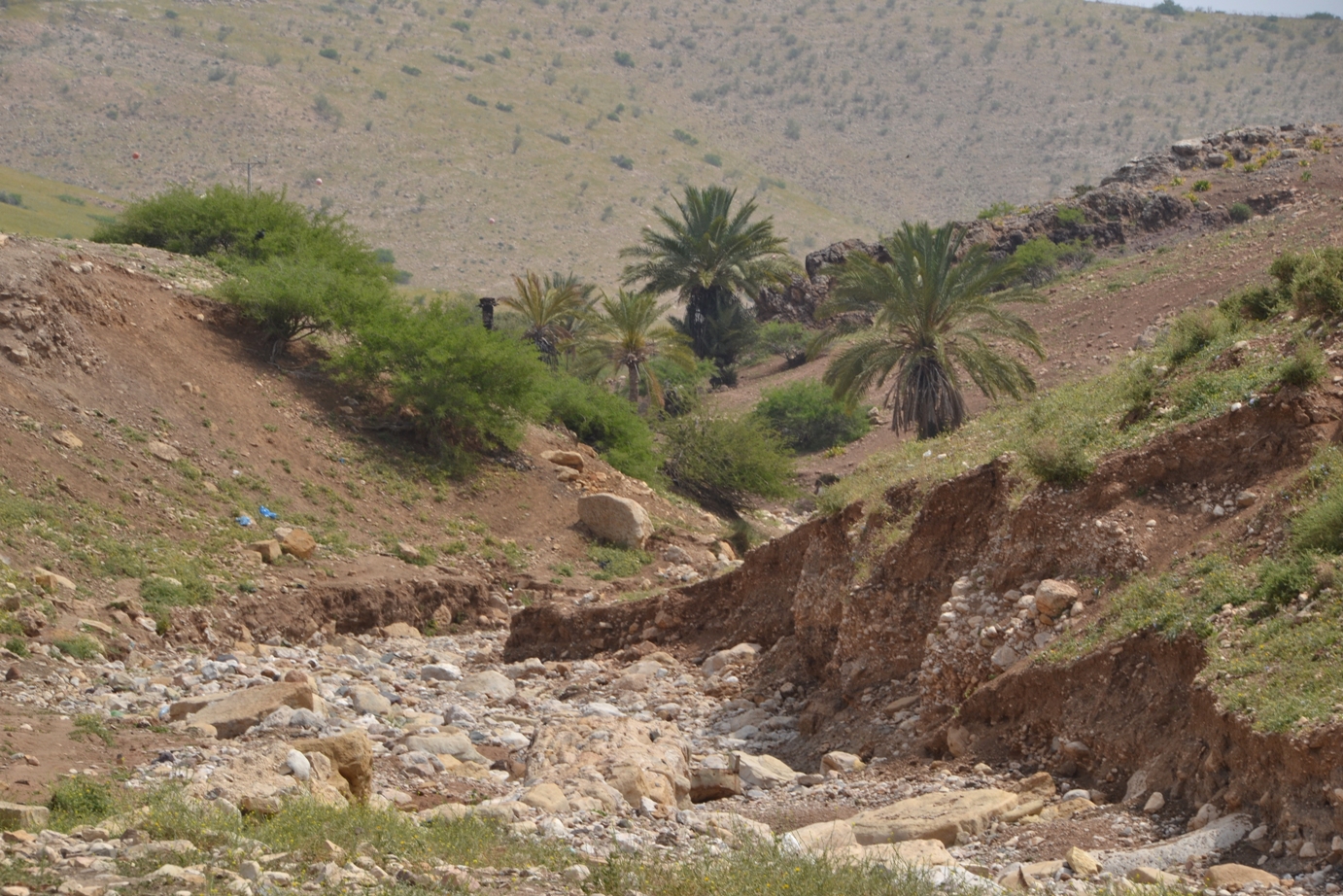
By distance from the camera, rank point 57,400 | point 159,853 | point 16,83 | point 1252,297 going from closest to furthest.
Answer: point 159,853, point 1252,297, point 57,400, point 16,83

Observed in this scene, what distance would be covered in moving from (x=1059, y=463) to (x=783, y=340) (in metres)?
36.8

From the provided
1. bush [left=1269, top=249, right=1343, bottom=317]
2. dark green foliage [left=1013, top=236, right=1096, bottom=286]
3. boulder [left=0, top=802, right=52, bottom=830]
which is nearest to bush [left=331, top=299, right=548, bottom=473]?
bush [left=1269, top=249, right=1343, bottom=317]

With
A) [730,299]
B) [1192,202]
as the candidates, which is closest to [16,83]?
[730,299]

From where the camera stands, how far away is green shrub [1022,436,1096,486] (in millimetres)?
10539

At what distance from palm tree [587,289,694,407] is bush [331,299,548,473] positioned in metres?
6.38

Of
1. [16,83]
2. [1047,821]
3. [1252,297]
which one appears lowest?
[1047,821]

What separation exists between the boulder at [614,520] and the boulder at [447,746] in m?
13.1

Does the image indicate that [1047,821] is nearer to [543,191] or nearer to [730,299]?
[730,299]

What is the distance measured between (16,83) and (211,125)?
42.4ft

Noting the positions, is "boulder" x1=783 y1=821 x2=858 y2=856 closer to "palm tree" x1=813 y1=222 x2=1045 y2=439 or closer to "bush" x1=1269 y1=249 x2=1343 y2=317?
"bush" x1=1269 y1=249 x2=1343 y2=317

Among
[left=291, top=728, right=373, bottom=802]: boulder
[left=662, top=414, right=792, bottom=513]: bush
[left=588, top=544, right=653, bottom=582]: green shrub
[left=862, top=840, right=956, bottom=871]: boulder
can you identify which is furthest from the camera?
[left=662, top=414, right=792, bottom=513]: bush

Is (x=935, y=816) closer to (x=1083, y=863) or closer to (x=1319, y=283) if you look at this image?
(x=1083, y=863)

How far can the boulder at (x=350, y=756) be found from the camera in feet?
28.7

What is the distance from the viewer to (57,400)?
→ 19172mm
